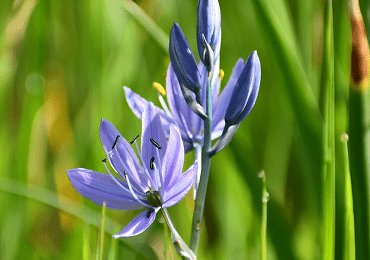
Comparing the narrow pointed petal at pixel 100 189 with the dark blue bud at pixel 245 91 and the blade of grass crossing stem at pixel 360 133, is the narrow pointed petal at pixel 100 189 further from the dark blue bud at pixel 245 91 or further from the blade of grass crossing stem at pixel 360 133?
the blade of grass crossing stem at pixel 360 133

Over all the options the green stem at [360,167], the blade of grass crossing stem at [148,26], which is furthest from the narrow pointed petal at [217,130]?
the blade of grass crossing stem at [148,26]

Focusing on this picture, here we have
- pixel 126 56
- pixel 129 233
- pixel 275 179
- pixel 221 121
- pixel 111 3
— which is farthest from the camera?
pixel 111 3

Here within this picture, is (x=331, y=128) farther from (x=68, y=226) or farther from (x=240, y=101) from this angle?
(x=68, y=226)

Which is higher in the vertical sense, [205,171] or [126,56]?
[126,56]

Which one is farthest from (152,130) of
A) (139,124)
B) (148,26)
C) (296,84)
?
(139,124)

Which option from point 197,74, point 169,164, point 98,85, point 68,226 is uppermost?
point 98,85

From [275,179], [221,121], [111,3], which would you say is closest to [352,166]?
[221,121]

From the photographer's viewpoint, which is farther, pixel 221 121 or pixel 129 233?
pixel 221 121
